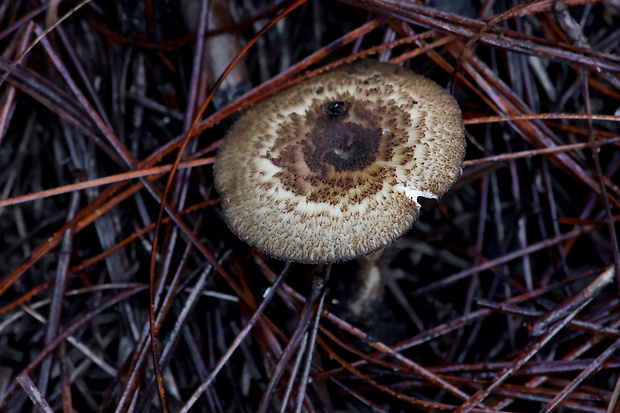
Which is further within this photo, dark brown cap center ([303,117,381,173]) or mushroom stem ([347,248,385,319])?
mushroom stem ([347,248,385,319])

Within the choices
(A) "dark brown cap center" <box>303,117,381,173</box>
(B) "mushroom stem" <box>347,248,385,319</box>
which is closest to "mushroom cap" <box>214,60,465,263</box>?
(A) "dark brown cap center" <box>303,117,381,173</box>

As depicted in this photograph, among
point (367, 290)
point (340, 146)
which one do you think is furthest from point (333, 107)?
point (367, 290)

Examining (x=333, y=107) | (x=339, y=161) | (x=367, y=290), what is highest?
(x=333, y=107)

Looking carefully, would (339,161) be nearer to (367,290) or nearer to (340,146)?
(340,146)

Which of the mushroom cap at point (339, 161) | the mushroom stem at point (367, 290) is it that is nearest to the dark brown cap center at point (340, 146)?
the mushroom cap at point (339, 161)

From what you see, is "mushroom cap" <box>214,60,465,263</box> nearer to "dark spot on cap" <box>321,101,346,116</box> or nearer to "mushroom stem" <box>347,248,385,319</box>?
"dark spot on cap" <box>321,101,346,116</box>

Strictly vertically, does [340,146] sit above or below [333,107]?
below

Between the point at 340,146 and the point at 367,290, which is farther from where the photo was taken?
the point at 367,290

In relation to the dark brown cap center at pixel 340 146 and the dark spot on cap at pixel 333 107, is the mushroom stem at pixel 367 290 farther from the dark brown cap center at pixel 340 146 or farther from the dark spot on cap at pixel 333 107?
the dark spot on cap at pixel 333 107
